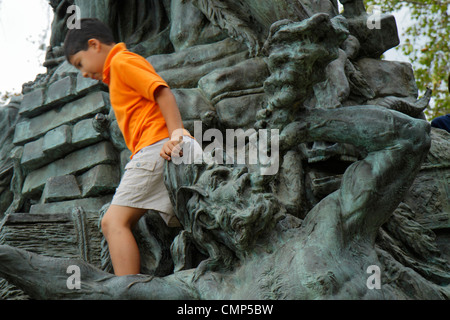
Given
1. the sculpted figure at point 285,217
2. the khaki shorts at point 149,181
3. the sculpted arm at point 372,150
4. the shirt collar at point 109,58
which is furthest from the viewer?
the shirt collar at point 109,58

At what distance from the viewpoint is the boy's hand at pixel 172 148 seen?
11.5 ft

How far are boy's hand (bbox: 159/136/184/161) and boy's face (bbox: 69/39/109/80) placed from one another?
73 centimetres

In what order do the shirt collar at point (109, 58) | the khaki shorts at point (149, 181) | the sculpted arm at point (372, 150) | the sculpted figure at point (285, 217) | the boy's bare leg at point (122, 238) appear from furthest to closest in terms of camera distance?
the shirt collar at point (109, 58)
the khaki shorts at point (149, 181)
the boy's bare leg at point (122, 238)
the sculpted arm at point (372, 150)
the sculpted figure at point (285, 217)

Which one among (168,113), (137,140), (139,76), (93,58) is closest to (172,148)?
(168,113)

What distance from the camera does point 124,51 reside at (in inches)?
152

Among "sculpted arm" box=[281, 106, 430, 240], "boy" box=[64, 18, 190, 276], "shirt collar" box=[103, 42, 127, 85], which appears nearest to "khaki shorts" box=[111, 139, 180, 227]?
"boy" box=[64, 18, 190, 276]

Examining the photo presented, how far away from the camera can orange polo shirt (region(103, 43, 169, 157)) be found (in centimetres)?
366

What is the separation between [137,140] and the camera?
3766 mm

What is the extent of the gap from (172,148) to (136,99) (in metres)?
0.43

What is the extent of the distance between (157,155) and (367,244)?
47.7 inches

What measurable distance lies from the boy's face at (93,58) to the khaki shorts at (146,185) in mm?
612

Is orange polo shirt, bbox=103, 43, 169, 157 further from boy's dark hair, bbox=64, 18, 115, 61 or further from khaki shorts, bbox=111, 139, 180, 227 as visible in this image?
boy's dark hair, bbox=64, 18, 115, 61

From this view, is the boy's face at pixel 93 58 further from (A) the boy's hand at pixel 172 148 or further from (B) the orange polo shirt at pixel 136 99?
(A) the boy's hand at pixel 172 148

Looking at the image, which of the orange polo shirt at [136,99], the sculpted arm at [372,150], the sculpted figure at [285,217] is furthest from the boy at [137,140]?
the sculpted arm at [372,150]
